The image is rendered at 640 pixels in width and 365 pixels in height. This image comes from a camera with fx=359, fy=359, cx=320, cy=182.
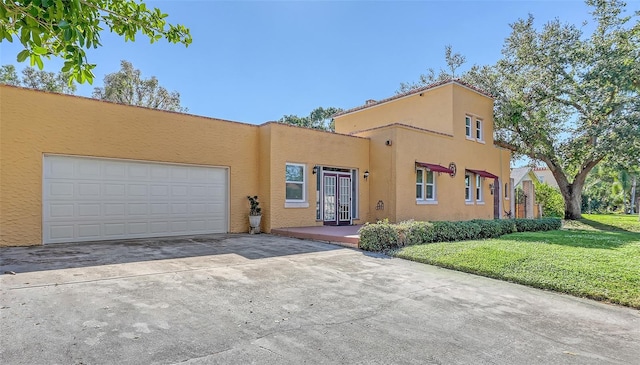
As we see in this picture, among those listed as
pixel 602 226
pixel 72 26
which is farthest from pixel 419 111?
pixel 72 26

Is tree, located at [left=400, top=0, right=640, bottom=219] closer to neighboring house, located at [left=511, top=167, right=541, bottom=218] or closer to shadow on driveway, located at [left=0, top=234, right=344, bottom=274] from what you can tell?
neighboring house, located at [left=511, top=167, right=541, bottom=218]

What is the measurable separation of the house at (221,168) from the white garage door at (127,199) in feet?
0.10

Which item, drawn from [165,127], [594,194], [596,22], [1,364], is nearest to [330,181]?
[165,127]

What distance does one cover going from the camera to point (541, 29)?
20109mm

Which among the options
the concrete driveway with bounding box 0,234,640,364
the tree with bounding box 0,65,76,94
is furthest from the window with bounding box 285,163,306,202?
the tree with bounding box 0,65,76,94

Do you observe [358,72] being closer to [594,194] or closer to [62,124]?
[62,124]

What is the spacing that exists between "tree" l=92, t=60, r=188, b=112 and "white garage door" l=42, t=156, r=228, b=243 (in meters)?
17.2

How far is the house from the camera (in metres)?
9.20

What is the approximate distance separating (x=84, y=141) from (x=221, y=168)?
4177 millimetres

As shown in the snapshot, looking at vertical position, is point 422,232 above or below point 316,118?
below

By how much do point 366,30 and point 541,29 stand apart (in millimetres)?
11385

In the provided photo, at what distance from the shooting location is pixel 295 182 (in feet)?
45.4

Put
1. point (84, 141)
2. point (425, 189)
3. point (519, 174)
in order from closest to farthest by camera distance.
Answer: point (84, 141) → point (425, 189) → point (519, 174)

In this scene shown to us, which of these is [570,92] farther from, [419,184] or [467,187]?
[419,184]
